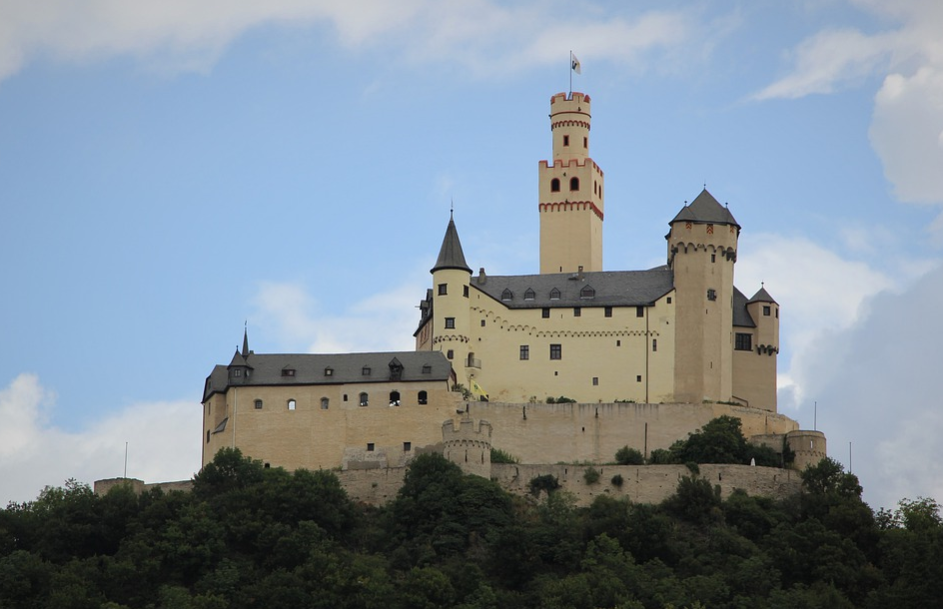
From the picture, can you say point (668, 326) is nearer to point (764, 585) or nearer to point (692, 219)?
point (692, 219)

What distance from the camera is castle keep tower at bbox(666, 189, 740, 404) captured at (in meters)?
110

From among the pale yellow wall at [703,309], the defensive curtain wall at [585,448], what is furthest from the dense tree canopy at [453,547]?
the pale yellow wall at [703,309]

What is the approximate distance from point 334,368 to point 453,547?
13328 mm

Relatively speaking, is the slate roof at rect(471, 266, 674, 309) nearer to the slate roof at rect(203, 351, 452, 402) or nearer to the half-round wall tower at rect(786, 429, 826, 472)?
the slate roof at rect(203, 351, 452, 402)

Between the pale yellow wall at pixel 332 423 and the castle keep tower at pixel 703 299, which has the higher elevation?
the castle keep tower at pixel 703 299

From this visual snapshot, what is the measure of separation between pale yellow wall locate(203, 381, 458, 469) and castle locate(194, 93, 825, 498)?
66 mm

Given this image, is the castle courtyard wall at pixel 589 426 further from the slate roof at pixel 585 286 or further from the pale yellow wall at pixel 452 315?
the slate roof at pixel 585 286

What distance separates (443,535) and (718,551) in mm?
11954

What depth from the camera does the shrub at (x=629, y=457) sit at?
349ft

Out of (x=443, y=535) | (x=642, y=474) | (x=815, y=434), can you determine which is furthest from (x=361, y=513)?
(x=815, y=434)

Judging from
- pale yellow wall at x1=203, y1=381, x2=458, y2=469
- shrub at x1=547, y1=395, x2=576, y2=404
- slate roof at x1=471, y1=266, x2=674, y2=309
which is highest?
slate roof at x1=471, y1=266, x2=674, y2=309

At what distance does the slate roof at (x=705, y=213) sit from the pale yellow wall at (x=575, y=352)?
4.21 meters

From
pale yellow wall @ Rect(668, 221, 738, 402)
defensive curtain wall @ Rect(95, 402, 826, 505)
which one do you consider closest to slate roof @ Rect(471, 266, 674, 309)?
pale yellow wall @ Rect(668, 221, 738, 402)

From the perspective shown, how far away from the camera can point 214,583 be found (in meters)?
98.2
